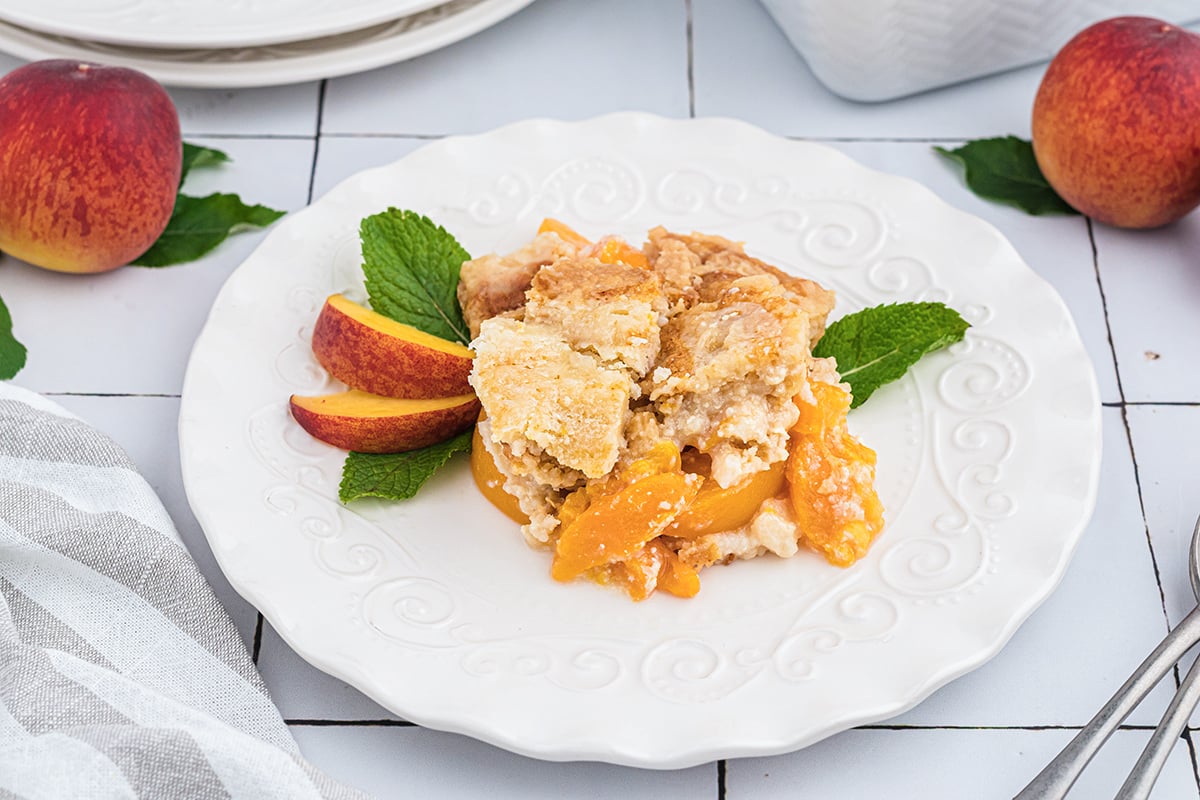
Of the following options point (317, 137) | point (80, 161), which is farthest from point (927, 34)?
point (80, 161)

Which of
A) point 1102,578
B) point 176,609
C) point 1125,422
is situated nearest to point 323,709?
point 176,609

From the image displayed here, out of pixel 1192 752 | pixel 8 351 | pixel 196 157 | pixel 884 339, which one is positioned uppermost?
pixel 884 339

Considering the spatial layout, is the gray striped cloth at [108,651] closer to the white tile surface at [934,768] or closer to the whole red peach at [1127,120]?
the white tile surface at [934,768]

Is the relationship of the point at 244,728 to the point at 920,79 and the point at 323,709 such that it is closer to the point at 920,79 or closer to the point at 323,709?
the point at 323,709

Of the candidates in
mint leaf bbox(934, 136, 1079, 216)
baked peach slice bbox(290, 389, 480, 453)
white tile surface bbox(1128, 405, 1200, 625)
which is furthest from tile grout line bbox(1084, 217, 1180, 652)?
baked peach slice bbox(290, 389, 480, 453)

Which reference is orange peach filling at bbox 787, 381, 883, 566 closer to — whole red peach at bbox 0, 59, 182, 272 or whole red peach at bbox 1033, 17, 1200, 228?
whole red peach at bbox 1033, 17, 1200, 228

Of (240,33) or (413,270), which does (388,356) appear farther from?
(240,33)

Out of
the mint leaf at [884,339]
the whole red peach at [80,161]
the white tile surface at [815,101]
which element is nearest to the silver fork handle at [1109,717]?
the mint leaf at [884,339]
